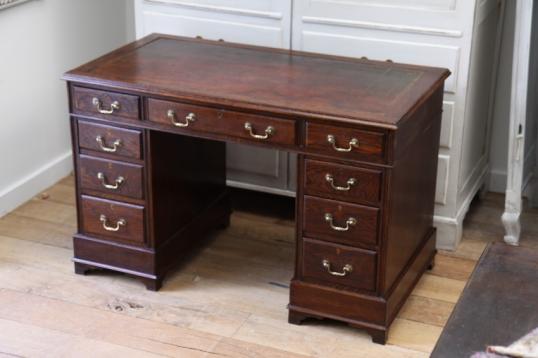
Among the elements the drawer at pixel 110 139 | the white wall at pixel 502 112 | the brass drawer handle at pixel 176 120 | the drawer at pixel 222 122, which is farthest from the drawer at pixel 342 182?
the white wall at pixel 502 112

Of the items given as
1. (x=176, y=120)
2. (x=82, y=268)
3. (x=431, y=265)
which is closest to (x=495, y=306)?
(x=176, y=120)

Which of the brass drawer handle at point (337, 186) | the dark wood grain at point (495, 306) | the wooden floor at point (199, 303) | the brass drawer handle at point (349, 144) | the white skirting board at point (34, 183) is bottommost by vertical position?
the wooden floor at point (199, 303)

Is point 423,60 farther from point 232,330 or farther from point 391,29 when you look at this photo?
point 232,330

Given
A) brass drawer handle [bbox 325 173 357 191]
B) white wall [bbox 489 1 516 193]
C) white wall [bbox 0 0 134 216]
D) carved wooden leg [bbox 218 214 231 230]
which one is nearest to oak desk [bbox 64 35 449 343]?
brass drawer handle [bbox 325 173 357 191]

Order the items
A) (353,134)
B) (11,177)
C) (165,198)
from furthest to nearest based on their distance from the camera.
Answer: (11,177), (165,198), (353,134)

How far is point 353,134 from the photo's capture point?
2.76 meters

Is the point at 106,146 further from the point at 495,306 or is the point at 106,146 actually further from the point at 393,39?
the point at 495,306

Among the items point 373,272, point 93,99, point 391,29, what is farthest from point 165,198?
point 391,29

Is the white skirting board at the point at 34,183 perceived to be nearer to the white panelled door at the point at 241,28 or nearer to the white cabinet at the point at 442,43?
the white panelled door at the point at 241,28

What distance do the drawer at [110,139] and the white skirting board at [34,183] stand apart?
2.67 ft

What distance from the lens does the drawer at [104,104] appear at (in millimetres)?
3021

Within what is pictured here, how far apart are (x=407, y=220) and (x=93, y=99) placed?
1.10m

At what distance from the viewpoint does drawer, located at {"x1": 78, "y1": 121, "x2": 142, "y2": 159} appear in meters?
3.07

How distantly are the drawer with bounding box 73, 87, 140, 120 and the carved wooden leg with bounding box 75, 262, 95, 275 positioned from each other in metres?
0.58
